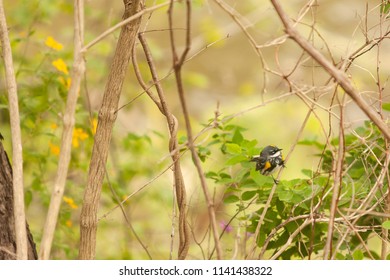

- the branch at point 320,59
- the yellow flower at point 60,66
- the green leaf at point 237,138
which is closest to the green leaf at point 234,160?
the green leaf at point 237,138

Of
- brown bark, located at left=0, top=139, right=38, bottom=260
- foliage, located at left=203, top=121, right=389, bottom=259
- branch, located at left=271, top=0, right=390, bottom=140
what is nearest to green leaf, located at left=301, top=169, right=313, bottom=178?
foliage, located at left=203, top=121, right=389, bottom=259

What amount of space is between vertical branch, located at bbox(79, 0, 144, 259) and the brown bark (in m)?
0.17

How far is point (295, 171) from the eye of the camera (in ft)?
16.5

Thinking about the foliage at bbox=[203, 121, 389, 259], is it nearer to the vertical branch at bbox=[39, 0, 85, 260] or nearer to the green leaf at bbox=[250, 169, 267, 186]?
the green leaf at bbox=[250, 169, 267, 186]

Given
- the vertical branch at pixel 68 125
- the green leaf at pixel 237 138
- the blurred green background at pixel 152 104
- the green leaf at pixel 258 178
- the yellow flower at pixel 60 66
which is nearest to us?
the vertical branch at pixel 68 125

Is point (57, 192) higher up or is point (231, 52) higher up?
point (231, 52)

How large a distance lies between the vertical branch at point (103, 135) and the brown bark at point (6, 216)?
166 millimetres

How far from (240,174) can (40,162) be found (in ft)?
3.59

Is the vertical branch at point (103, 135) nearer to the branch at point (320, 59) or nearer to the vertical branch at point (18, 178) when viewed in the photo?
the vertical branch at point (18, 178)

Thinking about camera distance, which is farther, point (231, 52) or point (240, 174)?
point (231, 52)

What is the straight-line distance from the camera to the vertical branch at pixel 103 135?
1.65m

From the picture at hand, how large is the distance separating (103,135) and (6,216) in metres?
0.33
